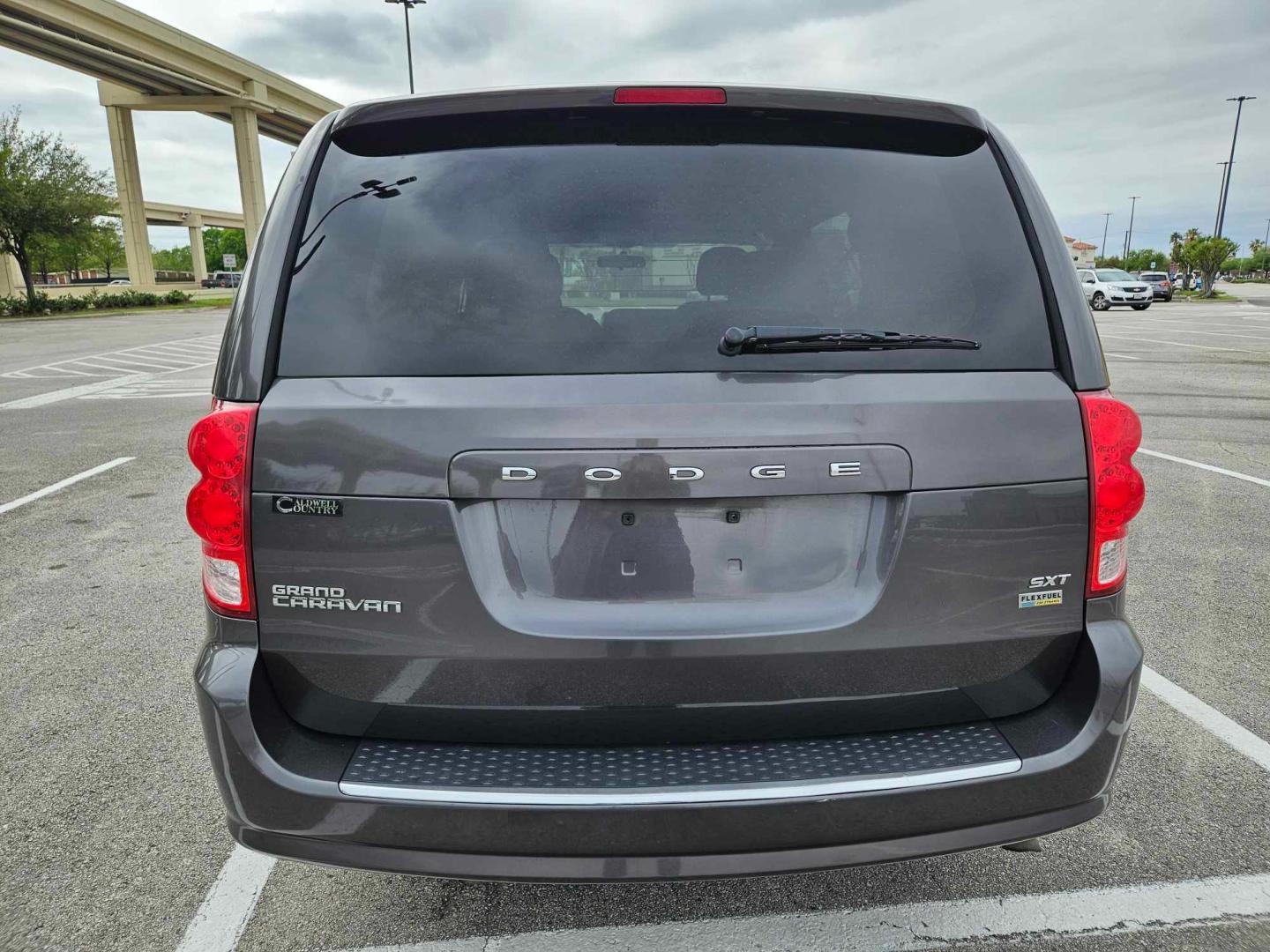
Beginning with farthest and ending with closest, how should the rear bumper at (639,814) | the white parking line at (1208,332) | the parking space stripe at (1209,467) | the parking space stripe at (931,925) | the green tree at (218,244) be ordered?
the green tree at (218,244) < the white parking line at (1208,332) < the parking space stripe at (1209,467) < the parking space stripe at (931,925) < the rear bumper at (639,814)

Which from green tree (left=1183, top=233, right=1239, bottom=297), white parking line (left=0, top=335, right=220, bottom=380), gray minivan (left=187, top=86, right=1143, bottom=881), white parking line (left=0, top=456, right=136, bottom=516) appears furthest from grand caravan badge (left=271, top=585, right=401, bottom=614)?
green tree (left=1183, top=233, right=1239, bottom=297)

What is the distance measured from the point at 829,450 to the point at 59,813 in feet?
8.47

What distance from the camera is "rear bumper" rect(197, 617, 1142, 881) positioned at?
158 cm

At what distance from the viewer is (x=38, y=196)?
41.4 meters

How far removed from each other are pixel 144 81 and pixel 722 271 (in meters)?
53.9

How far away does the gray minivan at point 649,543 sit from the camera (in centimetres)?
161

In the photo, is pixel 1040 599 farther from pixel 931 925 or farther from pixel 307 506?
pixel 307 506

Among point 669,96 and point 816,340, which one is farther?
point 669,96

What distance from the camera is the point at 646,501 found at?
1620 millimetres

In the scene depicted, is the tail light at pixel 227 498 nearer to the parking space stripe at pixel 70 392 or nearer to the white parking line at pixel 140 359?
the parking space stripe at pixel 70 392

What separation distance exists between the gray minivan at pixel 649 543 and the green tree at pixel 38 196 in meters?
48.1

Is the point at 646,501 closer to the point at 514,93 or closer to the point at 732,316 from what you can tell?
the point at 732,316

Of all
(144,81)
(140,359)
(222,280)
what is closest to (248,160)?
(144,81)

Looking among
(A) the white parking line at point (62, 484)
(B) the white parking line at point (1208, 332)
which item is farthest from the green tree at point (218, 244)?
(A) the white parking line at point (62, 484)
